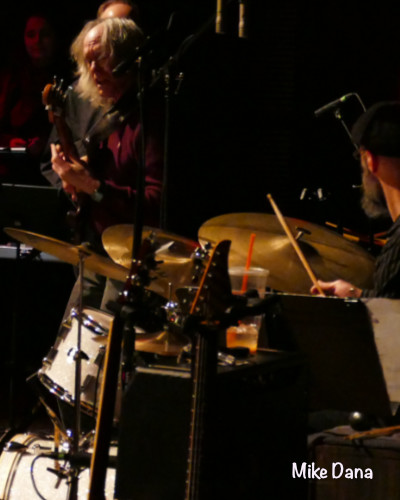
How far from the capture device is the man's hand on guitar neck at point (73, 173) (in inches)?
125

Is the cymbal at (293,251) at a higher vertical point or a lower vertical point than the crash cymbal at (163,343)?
higher

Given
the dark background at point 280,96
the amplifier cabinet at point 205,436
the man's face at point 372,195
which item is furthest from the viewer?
the dark background at point 280,96

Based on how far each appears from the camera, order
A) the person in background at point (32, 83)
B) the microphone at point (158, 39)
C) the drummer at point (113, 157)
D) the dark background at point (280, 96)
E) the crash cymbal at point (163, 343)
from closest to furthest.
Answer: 1. the microphone at point (158, 39)
2. the crash cymbal at point (163, 343)
3. the drummer at point (113, 157)
4. the dark background at point (280, 96)
5. the person in background at point (32, 83)

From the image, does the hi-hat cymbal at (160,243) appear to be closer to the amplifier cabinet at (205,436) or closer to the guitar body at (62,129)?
the guitar body at (62,129)

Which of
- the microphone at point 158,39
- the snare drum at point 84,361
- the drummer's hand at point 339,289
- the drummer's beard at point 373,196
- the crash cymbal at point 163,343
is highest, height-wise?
the microphone at point 158,39

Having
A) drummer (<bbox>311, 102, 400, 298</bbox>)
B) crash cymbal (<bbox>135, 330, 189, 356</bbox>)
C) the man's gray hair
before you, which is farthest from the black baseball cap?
the man's gray hair

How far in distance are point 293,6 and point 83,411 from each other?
8.96ft

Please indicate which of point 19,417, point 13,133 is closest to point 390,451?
point 19,417

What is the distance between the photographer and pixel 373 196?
9.55ft

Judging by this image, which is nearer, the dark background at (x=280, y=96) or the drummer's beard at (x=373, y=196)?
the drummer's beard at (x=373, y=196)

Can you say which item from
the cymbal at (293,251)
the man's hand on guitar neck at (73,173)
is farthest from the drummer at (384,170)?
the man's hand on guitar neck at (73,173)

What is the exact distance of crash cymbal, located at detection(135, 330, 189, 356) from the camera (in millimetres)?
2561

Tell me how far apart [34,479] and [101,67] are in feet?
5.34

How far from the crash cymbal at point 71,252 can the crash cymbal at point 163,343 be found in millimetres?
302
